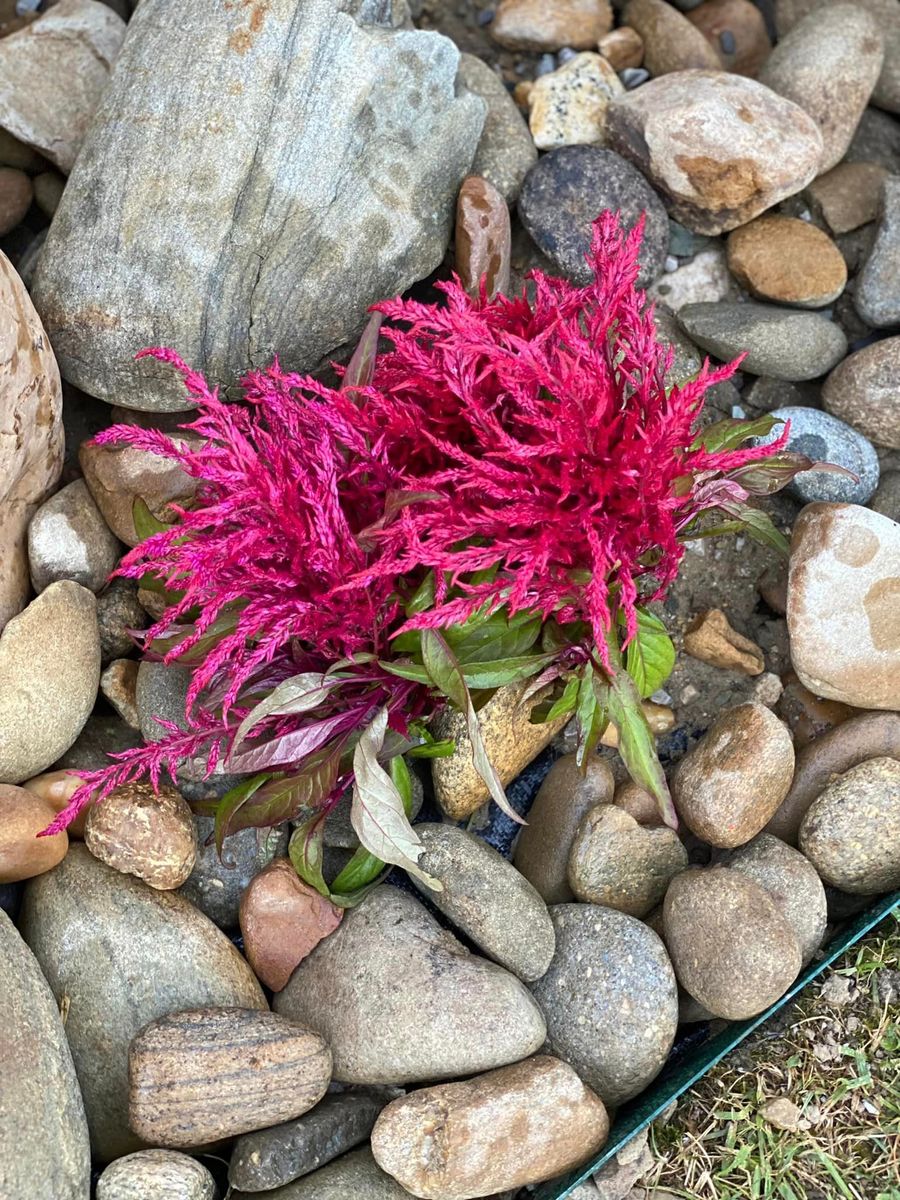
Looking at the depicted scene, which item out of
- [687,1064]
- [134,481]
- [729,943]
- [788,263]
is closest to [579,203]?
[788,263]

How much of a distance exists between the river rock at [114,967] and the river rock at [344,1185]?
37cm

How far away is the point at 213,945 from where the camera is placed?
254 cm

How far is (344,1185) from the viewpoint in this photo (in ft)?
7.61

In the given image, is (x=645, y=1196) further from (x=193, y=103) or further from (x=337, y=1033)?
(x=193, y=103)

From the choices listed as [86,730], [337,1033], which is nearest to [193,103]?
[86,730]

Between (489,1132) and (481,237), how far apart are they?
6.81ft

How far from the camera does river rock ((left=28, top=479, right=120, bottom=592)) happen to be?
2756mm

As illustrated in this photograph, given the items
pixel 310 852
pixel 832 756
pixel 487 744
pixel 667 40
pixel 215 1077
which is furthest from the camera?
pixel 667 40

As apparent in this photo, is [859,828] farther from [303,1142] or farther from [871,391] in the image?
[303,1142]

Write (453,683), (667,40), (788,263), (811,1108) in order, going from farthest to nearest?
(667,40), (788,263), (811,1108), (453,683)

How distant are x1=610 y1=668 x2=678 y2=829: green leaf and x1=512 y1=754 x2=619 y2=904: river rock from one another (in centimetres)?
40

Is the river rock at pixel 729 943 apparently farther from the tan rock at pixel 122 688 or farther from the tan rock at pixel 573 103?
the tan rock at pixel 573 103

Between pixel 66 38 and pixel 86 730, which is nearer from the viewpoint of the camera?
pixel 86 730

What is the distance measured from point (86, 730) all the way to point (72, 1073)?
0.85m
